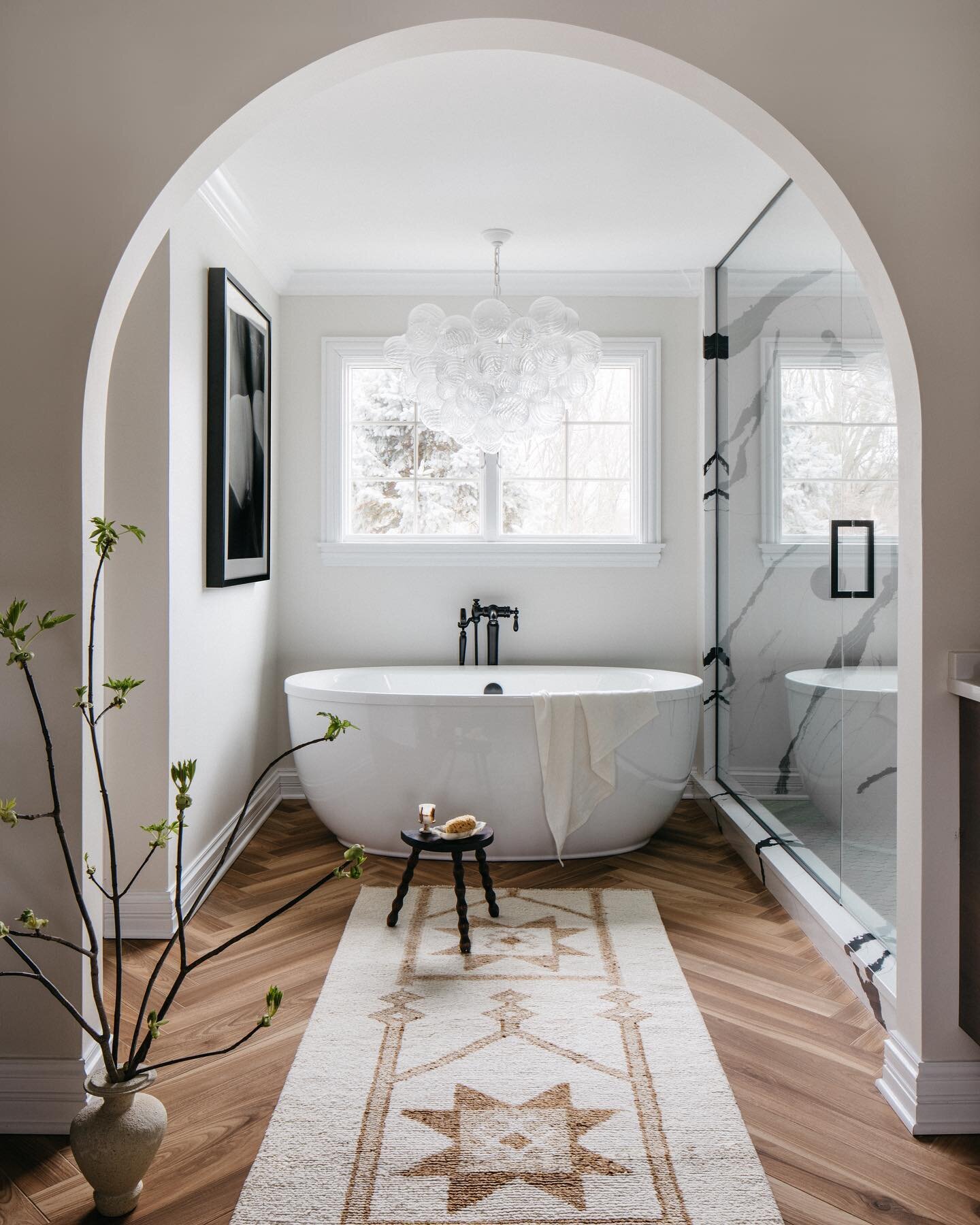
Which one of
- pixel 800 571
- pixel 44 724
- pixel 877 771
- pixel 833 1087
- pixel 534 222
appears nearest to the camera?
pixel 44 724

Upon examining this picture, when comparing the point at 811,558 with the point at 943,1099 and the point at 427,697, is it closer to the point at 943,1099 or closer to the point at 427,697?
the point at 427,697

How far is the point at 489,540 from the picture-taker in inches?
180

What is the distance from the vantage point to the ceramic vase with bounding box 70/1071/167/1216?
5.25 feet

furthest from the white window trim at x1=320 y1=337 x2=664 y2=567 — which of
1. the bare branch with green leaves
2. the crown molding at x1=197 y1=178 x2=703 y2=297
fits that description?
the bare branch with green leaves

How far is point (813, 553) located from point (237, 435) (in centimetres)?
216

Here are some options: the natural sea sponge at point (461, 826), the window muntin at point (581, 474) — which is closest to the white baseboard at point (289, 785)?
the window muntin at point (581, 474)

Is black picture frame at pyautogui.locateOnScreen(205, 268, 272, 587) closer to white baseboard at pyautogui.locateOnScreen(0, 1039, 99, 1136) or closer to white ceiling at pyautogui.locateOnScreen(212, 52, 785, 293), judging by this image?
white ceiling at pyautogui.locateOnScreen(212, 52, 785, 293)

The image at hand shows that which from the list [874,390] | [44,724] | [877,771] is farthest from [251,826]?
[874,390]

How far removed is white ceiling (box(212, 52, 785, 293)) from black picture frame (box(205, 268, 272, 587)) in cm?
34

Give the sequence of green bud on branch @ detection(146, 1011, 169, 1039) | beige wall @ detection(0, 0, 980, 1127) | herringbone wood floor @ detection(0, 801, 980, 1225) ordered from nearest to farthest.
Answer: green bud on branch @ detection(146, 1011, 169, 1039) < herringbone wood floor @ detection(0, 801, 980, 1225) < beige wall @ detection(0, 0, 980, 1127)

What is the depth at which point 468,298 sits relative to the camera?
4.51 meters

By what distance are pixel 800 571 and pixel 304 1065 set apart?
2091 millimetres

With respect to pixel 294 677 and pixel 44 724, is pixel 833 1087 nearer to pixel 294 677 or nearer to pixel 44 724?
pixel 44 724

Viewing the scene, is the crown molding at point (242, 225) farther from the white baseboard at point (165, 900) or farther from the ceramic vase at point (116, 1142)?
the ceramic vase at point (116, 1142)
